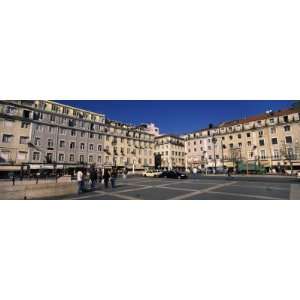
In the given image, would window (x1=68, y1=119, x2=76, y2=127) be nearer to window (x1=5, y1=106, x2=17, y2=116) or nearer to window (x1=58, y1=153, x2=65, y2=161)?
window (x1=58, y1=153, x2=65, y2=161)

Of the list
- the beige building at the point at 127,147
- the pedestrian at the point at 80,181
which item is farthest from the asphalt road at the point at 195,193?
the beige building at the point at 127,147

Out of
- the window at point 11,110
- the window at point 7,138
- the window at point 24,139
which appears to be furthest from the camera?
the window at point 24,139

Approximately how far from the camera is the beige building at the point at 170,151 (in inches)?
1736

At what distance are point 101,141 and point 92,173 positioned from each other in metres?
20.4

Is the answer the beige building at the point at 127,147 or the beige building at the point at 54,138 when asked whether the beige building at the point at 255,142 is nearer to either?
the beige building at the point at 127,147

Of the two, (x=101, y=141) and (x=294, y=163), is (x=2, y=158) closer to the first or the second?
(x=101, y=141)

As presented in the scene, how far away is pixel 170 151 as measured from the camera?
44125mm

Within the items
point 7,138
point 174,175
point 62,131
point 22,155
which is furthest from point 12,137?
point 174,175

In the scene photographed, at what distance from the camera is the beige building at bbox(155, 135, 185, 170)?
44.1 metres

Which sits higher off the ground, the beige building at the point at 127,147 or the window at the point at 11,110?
the window at the point at 11,110

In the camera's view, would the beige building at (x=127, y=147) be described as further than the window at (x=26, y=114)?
Yes

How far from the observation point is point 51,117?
24297 millimetres
